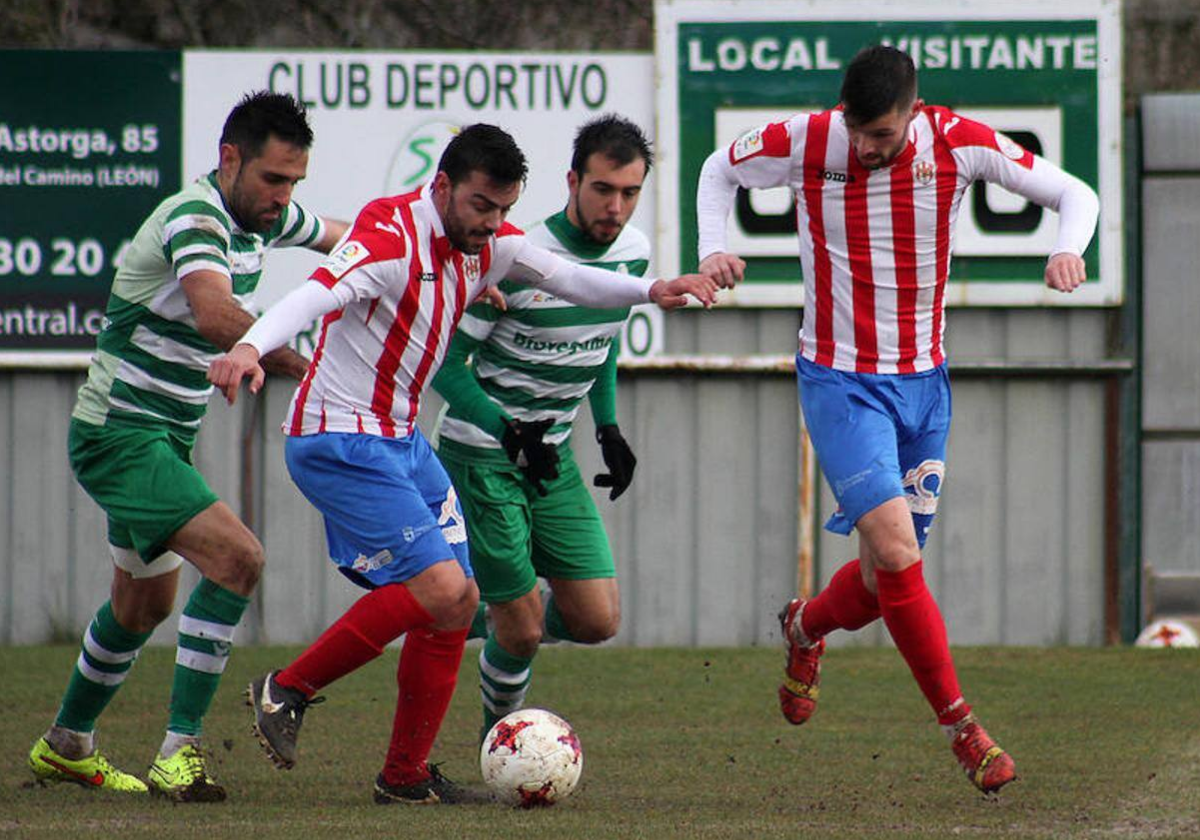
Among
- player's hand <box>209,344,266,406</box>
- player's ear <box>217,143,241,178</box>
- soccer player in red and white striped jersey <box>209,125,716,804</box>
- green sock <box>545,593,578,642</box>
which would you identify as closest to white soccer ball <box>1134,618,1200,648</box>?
green sock <box>545,593,578,642</box>

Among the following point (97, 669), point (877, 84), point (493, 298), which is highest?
point (877, 84)

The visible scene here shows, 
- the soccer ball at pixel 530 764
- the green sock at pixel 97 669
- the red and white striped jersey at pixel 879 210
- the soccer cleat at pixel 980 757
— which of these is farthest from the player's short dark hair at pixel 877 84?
the green sock at pixel 97 669

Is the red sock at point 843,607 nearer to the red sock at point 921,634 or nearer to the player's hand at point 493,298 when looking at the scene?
the red sock at point 921,634

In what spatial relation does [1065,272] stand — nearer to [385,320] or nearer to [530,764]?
[385,320]

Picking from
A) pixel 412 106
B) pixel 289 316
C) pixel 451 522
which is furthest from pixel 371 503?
pixel 412 106

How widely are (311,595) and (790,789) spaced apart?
16.1 ft

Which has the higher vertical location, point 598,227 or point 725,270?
point 598,227

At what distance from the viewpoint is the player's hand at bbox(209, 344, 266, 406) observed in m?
5.43

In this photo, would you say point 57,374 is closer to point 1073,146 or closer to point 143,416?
point 143,416

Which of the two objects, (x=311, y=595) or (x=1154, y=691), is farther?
(x=311, y=595)

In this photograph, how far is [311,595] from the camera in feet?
36.1

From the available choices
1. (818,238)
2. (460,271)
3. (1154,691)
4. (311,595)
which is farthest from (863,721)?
(311,595)

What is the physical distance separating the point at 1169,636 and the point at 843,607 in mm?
4284

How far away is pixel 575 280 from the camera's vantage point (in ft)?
21.2
